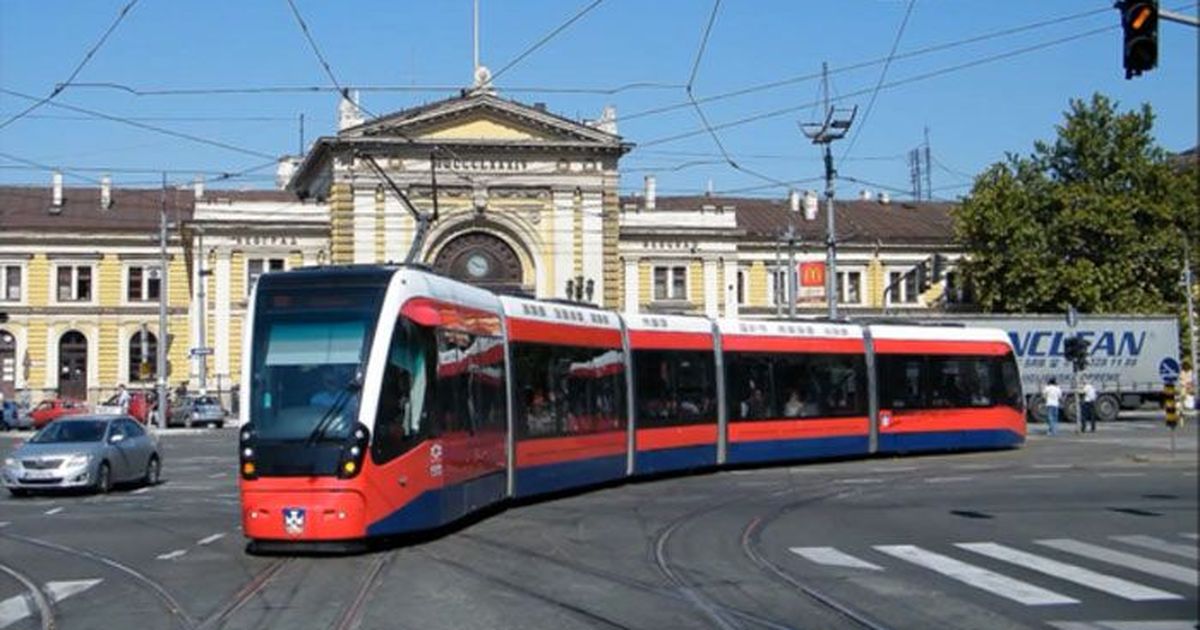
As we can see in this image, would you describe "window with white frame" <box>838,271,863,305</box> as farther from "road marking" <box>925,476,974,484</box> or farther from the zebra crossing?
the zebra crossing

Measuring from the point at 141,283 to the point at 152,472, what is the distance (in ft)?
216

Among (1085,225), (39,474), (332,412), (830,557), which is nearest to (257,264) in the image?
(1085,225)

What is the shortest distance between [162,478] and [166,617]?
19.8 metres

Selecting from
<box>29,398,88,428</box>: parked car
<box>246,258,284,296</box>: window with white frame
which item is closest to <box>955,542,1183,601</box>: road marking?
<box>29,398,88,428</box>: parked car

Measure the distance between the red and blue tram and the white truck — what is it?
22.3 metres

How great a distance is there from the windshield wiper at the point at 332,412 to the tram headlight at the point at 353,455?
0.99 feet

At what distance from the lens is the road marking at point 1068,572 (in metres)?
11.5

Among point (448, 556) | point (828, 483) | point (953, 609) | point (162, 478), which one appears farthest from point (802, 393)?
point (953, 609)

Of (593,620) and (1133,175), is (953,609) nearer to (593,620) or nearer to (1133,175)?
(593,620)

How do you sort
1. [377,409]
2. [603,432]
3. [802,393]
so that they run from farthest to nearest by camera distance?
[802,393]
[603,432]
[377,409]

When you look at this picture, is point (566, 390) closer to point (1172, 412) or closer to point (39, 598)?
point (39, 598)

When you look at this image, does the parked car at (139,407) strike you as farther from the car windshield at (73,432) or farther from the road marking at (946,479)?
the road marking at (946,479)

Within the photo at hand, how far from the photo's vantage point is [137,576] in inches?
530

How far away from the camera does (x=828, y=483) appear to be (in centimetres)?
2558
